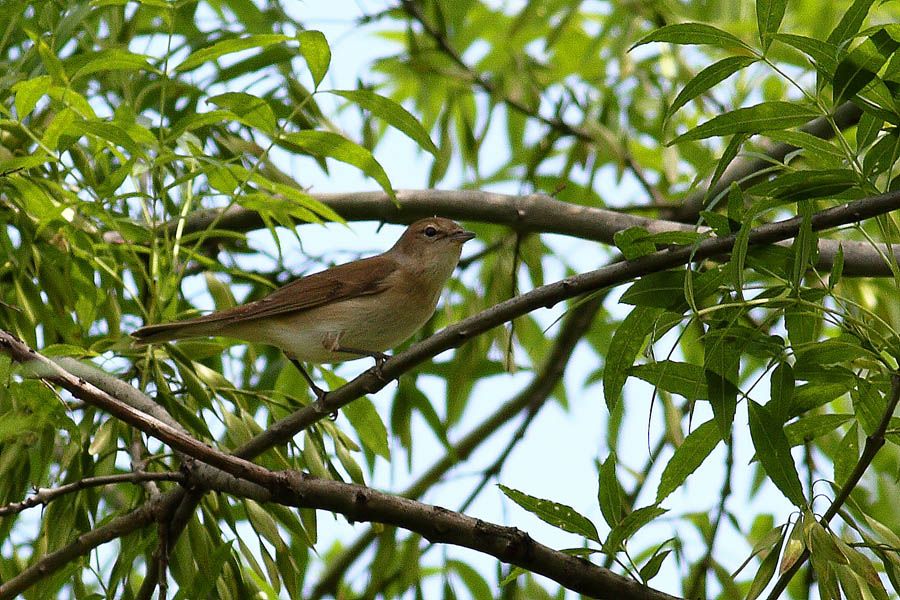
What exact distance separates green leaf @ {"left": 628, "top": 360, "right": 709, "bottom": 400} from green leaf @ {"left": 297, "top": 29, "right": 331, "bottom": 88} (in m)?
1.31

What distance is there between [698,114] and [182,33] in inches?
101

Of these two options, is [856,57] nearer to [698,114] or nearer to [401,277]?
[401,277]

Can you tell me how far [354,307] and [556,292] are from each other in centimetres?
193

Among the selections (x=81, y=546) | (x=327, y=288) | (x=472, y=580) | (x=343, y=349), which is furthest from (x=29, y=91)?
(x=472, y=580)

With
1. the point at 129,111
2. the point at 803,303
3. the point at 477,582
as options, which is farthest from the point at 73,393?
the point at 477,582

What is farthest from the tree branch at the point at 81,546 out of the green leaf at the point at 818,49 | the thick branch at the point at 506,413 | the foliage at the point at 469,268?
the thick branch at the point at 506,413

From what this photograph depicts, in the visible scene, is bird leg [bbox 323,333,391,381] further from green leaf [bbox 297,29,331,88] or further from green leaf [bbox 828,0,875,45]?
green leaf [bbox 828,0,875,45]

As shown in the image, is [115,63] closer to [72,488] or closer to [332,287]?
[72,488]

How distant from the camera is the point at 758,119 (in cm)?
208

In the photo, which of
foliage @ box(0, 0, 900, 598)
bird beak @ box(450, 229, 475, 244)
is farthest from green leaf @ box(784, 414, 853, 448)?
bird beak @ box(450, 229, 475, 244)

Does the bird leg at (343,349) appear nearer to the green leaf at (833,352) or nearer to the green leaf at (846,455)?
the green leaf at (846,455)

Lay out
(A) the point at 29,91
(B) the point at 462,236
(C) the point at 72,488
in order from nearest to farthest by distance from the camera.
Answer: (C) the point at 72,488 → (A) the point at 29,91 → (B) the point at 462,236

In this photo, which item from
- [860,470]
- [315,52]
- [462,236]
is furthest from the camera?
[462,236]

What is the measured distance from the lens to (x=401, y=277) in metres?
4.17
